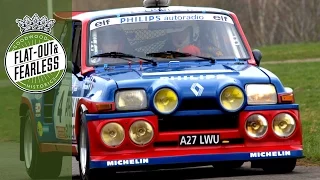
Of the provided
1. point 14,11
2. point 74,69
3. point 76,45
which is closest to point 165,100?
point 74,69

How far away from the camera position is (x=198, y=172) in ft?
39.0

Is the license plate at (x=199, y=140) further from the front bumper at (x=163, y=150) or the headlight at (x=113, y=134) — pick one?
the headlight at (x=113, y=134)

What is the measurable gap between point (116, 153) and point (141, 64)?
1.31 metres

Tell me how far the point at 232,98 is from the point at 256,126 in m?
0.33

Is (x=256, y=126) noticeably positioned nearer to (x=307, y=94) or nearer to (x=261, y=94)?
(x=261, y=94)

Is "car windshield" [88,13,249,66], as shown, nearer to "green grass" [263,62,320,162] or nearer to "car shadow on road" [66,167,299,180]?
"car shadow on road" [66,167,299,180]

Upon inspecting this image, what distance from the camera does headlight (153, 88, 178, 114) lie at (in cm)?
1035

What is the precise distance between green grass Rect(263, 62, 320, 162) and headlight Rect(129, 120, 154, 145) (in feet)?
9.70

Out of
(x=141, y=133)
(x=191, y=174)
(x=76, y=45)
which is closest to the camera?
(x=141, y=133)

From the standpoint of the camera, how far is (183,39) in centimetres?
1177

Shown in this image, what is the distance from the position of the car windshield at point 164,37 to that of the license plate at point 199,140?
133 cm

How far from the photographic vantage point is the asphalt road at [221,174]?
10.7 metres

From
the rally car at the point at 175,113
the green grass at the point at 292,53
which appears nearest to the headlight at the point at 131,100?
the rally car at the point at 175,113

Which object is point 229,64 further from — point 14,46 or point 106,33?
point 14,46
